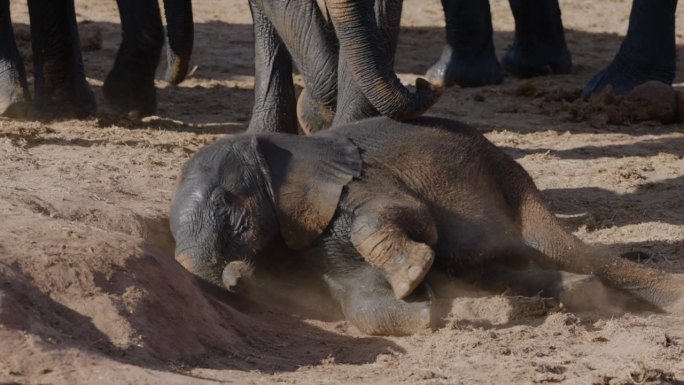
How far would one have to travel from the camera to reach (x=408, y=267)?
4.77 metres

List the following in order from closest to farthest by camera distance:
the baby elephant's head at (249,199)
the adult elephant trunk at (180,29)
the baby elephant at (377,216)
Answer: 1. the baby elephant at (377,216)
2. the baby elephant's head at (249,199)
3. the adult elephant trunk at (180,29)

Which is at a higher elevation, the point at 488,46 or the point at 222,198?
the point at 222,198

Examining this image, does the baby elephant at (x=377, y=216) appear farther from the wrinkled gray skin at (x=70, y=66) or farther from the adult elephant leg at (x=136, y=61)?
the adult elephant leg at (x=136, y=61)

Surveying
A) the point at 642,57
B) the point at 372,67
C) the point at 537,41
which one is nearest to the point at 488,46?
the point at 537,41

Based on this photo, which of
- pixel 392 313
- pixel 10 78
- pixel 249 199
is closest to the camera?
pixel 392 313

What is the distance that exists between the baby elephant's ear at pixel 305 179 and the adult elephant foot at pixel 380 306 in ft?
0.81

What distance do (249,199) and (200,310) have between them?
2.21 feet

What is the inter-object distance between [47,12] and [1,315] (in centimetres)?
553

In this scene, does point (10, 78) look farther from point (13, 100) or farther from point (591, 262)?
point (591, 262)

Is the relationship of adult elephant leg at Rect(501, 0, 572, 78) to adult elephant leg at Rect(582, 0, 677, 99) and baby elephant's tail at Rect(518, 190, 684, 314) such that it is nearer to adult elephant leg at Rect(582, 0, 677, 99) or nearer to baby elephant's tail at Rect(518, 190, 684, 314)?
adult elephant leg at Rect(582, 0, 677, 99)

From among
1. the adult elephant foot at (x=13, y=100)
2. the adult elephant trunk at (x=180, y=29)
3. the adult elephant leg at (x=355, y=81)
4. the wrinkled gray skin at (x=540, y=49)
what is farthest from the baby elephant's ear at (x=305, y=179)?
the wrinkled gray skin at (x=540, y=49)

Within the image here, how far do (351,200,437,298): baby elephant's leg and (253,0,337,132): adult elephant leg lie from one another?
1426 millimetres

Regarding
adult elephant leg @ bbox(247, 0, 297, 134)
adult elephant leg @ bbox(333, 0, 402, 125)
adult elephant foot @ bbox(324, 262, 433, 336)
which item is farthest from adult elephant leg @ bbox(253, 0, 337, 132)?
adult elephant foot @ bbox(324, 262, 433, 336)

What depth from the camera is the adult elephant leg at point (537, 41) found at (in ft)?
38.2
